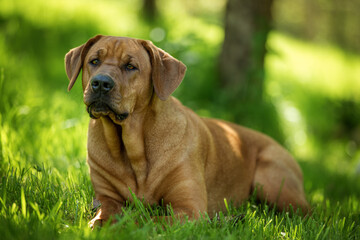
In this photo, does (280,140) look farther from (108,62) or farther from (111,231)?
(111,231)

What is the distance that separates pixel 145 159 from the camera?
3.58m

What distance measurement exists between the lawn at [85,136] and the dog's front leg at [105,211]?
0.11 m

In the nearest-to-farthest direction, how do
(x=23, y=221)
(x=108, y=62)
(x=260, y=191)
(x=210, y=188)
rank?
(x=23, y=221) → (x=108, y=62) → (x=210, y=188) → (x=260, y=191)

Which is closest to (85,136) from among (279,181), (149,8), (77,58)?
(77,58)

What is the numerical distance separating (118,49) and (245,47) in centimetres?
412

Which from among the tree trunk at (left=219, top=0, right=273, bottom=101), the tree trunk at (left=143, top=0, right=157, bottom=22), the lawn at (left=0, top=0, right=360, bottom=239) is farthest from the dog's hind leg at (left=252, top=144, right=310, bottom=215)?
the tree trunk at (left=143, top=0, right=157, bottom=22)

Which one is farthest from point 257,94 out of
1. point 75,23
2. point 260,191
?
point 75,23

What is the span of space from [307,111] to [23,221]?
835 centimetres

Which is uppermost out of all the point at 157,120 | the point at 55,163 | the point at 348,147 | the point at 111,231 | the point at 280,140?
the point at 157,120

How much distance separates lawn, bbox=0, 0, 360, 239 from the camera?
2.97 meters

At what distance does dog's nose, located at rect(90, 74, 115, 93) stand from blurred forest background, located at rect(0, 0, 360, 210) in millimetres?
1033

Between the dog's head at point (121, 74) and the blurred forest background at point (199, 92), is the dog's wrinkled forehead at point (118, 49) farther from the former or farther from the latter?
the blurred forest background at point (199, 92)

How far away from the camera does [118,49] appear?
3471 mm

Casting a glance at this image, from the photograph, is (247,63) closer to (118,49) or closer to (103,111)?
(118,49)
